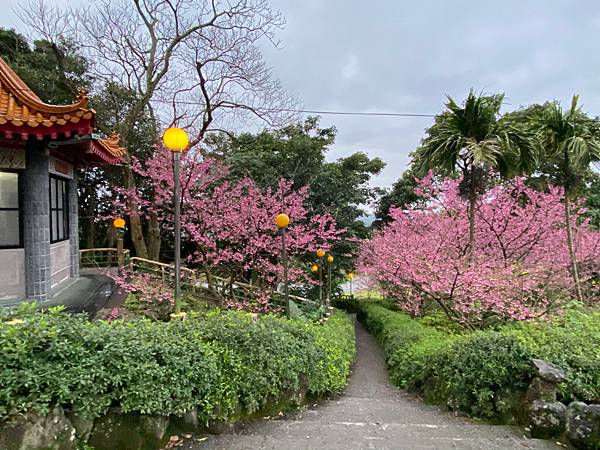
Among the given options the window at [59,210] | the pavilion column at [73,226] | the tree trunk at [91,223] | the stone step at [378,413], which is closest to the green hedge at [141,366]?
the stone step at [378,413]

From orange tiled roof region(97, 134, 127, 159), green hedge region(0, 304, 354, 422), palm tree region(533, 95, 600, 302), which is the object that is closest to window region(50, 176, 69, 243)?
orange tiled roof region(97, 134, 127, 159)

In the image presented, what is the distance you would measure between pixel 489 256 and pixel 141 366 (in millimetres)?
8636

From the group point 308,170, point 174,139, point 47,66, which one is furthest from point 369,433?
point 47,66

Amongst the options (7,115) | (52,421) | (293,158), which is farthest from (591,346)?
(293,158)

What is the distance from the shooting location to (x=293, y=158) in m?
14.2

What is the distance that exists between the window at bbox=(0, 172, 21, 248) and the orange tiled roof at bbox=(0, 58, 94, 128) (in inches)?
44.7

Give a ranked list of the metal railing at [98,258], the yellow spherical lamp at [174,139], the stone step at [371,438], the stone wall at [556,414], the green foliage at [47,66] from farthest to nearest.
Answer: the green foliage at [47,66], the metal railing at [98,258], the yellow spherical lamp at [174,139], the stone wall at [556,414], the stone step at [371,438]

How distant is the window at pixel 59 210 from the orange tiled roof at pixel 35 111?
1.89 m

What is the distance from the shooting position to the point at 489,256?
29.6ft

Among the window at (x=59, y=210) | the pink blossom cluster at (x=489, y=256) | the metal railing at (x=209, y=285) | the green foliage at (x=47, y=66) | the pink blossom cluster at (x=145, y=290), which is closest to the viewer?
the window at (x=59, y=210)

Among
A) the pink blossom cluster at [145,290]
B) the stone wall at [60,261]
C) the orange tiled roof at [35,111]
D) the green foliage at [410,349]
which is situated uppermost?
the orange tiled roof at [35,111]

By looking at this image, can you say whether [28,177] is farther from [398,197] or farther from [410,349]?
[398,197]

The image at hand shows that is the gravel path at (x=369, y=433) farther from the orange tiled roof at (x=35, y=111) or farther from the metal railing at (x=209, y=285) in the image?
the metal railing at (x=209, y=285)

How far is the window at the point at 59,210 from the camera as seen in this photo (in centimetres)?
703
